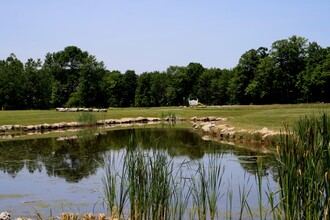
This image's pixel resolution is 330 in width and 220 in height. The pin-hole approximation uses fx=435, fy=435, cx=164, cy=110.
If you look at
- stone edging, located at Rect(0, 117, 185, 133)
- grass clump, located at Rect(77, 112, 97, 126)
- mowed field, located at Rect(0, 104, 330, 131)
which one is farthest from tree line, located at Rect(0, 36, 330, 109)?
grass clump, located at Rect(77, 112, 97, 126)

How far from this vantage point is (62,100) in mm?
72625

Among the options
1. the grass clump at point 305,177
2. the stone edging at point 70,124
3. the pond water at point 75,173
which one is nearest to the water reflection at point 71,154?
the pond water at point 75,173

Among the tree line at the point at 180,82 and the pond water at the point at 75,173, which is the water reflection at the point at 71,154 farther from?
the tree line at the point at 180,82

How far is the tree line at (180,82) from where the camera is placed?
198ft

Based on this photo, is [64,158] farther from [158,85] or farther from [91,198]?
[158,85]

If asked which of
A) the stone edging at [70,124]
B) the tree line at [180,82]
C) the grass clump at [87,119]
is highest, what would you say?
the tree line at [180,82]

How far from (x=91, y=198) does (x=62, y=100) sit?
2481 inches

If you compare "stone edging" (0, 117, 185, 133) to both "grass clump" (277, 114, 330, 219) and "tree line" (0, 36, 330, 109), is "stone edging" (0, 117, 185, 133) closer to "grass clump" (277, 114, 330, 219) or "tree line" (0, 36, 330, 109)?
"tree line" (0, 36, 330, 109)

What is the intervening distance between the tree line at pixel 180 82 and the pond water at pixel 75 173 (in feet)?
125

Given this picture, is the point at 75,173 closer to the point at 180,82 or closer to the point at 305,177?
the point at 305,177

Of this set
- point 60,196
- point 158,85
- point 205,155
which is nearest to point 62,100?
point 158,85

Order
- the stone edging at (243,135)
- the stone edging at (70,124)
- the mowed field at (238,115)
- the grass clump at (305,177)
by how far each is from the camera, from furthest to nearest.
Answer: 1. the stone edging at (70,124)
2. the mowed field at (238,115)
3. the stone edging at (243,135)
4. the grass clump at (305,177)

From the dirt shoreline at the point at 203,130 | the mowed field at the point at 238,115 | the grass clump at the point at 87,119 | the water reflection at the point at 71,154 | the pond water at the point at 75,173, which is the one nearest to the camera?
the pond water at the point at 75,173

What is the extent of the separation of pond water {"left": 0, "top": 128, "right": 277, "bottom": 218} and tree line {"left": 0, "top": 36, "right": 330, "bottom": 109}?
38109 mm
